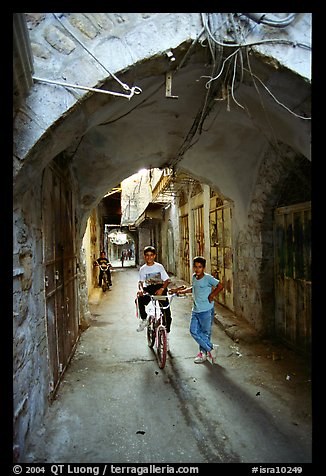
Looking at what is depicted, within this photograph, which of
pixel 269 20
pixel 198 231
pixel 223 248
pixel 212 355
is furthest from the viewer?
pixel 198 231

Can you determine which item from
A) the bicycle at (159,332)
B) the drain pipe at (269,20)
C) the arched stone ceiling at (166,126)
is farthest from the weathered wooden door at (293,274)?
the drain pipe at (269,20)

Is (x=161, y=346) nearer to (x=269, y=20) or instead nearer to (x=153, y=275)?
(x=153, y=275)

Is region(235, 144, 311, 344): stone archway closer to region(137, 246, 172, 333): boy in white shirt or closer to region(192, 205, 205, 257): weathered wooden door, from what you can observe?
region(137, 246, 172, 333): boy in white shirt

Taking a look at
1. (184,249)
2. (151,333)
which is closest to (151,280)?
(151,333)

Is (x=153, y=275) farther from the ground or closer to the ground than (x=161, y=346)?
farther from the ground

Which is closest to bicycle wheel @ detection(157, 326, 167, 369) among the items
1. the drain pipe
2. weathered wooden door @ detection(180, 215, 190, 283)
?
the drain pipe

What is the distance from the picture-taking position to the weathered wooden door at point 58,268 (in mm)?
3238

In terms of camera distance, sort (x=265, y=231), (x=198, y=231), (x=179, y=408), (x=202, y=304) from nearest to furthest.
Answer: (x=179, y=408) → (x=202, y=304) → (x=265, y=231) → (x=198, y=231)

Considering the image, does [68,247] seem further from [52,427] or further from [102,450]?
[102,450]

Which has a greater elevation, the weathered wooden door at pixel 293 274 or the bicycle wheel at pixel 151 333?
the weathered wooden door at pixel 293 274

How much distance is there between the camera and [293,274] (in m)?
4.44

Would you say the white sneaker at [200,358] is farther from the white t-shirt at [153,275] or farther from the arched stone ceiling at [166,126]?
the arched stone ceiling at [166,126]

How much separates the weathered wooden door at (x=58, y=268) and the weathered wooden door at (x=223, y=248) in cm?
336

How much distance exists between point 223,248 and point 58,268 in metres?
4.18
